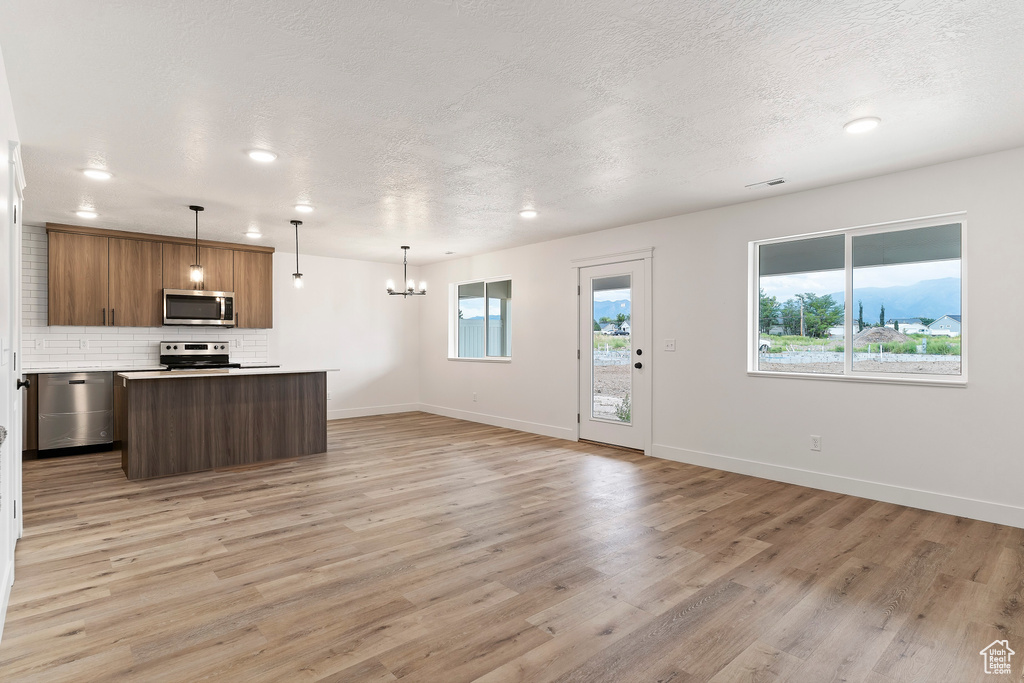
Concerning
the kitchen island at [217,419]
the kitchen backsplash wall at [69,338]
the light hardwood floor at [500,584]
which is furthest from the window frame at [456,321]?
the light hardwood floor at [500,584]

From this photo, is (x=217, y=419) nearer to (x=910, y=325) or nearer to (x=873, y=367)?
(x=873, y=367)

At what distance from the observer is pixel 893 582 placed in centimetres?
275

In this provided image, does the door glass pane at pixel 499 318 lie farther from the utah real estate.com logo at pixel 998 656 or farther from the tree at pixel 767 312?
the utah real estate.com logo at pixel 998 656

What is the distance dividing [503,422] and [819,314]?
13.9ft

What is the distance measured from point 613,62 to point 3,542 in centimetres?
350

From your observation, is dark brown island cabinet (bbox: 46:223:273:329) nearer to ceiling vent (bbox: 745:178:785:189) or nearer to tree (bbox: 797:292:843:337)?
ceiling vent (bbox: 745:178:785:189)

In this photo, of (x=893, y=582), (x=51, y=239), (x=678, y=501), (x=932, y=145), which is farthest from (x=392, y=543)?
(x=51, y=239)

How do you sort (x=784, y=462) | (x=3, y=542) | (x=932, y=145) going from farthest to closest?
(x=784, y=462)
(x=932, y=145)
(x=3, y=542)

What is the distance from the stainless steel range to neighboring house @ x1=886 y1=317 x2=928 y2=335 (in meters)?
7.16

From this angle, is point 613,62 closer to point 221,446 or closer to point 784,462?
point 784,462

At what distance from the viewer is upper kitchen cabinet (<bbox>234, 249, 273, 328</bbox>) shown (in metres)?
7.09

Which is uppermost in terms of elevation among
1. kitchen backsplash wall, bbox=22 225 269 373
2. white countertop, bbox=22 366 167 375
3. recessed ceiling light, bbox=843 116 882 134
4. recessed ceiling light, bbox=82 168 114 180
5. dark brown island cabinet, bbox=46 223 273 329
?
recessed ceiling light, bbox=82 168 114 180

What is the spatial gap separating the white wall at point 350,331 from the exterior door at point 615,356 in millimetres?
3495

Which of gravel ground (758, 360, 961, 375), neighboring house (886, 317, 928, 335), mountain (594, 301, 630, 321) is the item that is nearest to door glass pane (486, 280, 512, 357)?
mountain (594, 301, 630, 321)
